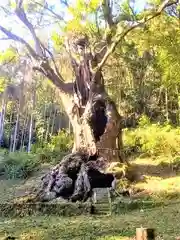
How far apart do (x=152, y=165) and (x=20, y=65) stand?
12486mm

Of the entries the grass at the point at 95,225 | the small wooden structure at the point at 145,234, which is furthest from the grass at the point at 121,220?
the small wooden structure at the point at 145,234

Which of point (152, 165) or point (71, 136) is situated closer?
point (152, 165)

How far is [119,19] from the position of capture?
48.4 ft

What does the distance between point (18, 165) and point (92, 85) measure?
5205mm

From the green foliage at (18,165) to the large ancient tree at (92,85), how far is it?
3162mm

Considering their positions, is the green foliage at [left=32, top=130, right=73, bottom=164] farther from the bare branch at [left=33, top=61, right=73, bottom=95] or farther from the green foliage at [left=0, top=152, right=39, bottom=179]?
the bare branch at [left=33, top=61, right=73, bottom=95]

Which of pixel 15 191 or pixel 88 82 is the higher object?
pixel 88 82

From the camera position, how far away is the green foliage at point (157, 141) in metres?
15.4

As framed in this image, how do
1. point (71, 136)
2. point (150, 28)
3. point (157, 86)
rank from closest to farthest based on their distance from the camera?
point (150, 28) < point (71, 136) < point (157, 86)

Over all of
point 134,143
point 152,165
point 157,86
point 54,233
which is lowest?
point 54,233

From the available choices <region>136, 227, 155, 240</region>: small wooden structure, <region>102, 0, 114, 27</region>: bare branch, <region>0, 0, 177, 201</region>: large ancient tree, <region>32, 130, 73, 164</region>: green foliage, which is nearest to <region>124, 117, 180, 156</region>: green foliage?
<region>0, 0, 177, 201</region>: large ancient tree

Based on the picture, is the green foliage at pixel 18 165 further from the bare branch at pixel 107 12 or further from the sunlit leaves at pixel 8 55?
the bare branch at pixel 107 12

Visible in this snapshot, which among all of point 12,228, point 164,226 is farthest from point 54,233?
point 164,226

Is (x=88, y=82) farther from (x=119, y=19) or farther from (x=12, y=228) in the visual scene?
(x=12, y=228)
